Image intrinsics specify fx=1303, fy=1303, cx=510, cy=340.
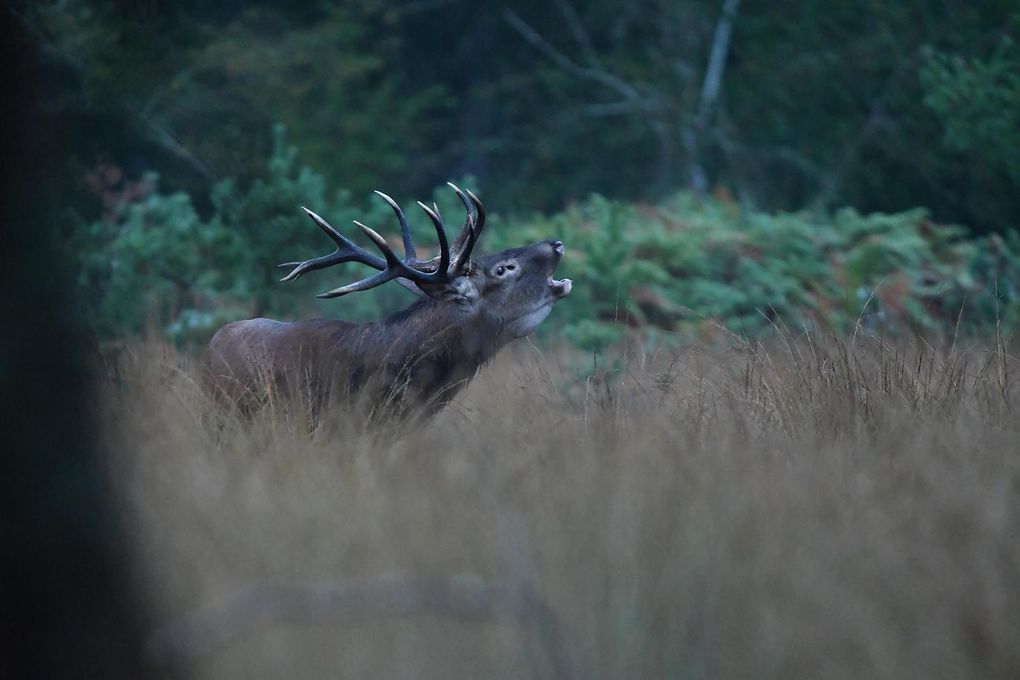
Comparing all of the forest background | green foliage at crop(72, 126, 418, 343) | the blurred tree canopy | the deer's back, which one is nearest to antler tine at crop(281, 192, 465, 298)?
the deer's back

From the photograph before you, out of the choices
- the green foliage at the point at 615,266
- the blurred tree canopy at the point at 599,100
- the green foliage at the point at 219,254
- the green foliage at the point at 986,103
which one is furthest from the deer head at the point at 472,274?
the green foliage at the point at 986,103

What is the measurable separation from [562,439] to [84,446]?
7.28 feet

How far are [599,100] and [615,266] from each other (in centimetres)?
1291

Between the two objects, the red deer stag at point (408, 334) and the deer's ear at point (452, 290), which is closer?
the red deer stag at point (408, 334)

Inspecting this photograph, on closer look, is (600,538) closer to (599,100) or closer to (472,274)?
(472,274)

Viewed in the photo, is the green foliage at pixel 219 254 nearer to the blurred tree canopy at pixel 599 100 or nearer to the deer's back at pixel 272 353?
the blurred tree canopy at pixel 599 100

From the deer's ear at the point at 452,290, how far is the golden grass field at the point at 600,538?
51.3 inches

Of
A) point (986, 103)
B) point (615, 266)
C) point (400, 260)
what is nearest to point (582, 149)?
point (615, 266)

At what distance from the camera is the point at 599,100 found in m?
23.9

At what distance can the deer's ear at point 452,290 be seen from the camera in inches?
261

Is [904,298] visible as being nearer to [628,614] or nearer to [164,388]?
[164,388]

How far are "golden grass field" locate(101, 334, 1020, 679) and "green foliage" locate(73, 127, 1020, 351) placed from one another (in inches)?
141

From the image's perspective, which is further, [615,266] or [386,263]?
[615,266]

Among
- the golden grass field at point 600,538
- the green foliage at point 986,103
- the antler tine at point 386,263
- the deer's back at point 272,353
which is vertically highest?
the green foliage at point 986,103
